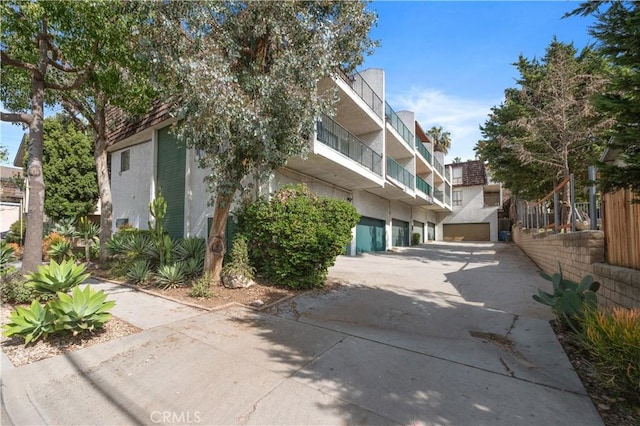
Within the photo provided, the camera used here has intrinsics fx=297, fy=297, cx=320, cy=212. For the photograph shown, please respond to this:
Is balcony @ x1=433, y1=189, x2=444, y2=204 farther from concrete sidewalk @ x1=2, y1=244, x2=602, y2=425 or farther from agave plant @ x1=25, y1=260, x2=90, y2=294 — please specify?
agave plant @ x1=25, y1=260, x2=90, y2=294

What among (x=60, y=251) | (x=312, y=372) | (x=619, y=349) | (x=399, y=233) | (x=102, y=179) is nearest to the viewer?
(x=619, y=349)

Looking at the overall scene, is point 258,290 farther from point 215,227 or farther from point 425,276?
point 425,276

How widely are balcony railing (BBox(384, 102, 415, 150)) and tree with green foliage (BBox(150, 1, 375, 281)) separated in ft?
33.1

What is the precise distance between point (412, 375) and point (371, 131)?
14.2 metres

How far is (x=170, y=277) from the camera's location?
775 centimetres

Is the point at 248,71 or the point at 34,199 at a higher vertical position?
the point at 248,71

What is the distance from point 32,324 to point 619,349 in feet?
23.5

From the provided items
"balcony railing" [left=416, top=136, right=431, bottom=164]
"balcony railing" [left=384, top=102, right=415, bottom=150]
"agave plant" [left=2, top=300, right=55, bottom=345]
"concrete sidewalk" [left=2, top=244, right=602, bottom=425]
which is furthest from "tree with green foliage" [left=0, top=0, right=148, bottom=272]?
"balcony railing" [left=416, top=136, right=431, bottom=164]

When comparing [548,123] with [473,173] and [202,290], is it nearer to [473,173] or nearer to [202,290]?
[202,290]

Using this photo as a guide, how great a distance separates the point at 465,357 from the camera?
3998 millimetres

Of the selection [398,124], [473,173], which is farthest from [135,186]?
[473,173]

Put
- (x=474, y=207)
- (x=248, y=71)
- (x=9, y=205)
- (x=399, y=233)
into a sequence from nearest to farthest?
(x=248, y=71) → (x=9, y=205) → (x=399, y=233) → (x=474, y=207)

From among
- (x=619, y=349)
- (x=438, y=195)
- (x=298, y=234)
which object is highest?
(x=438, y=195)

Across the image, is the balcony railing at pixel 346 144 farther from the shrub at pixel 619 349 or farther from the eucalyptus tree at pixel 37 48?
the shrub at pixel 619 349
